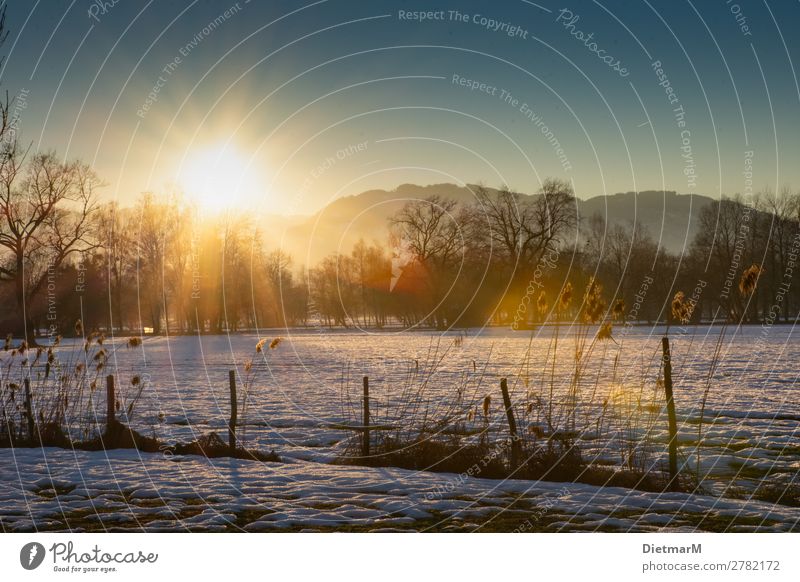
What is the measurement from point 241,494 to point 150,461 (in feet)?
11.4

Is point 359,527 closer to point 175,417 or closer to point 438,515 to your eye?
point 438,515

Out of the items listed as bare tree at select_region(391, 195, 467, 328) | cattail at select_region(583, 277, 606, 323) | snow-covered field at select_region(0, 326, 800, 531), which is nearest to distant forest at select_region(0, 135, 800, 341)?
bare tree at select_region(391, 195, 467, 328)

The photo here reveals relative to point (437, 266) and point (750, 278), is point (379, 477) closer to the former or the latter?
point (750, 278)

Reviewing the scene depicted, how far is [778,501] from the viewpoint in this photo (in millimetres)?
10352

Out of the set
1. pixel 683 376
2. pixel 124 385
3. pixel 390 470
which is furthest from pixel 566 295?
pixel 124 385

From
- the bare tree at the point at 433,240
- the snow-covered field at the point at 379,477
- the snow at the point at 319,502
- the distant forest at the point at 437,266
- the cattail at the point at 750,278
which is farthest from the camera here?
the bare tree at the point at 433,240

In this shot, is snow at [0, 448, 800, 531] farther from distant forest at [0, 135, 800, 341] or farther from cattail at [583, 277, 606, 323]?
distant forest at [0, 135, 800, 341]

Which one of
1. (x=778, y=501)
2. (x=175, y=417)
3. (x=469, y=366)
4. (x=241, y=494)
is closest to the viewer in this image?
(x=778, y=501)
